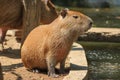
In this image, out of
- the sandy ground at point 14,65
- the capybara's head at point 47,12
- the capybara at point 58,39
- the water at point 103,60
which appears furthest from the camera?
the capybara's head at point 47,12

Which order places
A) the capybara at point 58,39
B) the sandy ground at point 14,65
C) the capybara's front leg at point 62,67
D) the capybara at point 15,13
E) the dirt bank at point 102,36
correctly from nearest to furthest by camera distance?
1. the capybara at point 58,39
2. the sandy ground at point 14,65
3. the capybara's front leg at point 62,67
4. the capybara at point 15,13
5. the dirt bank at point 102,36

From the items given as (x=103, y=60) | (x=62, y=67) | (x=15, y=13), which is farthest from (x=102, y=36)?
(x=62, y=67)

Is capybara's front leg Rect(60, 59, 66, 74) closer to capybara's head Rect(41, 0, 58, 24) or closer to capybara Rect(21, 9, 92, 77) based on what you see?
capybara Rect(21, 9, 92, 77)

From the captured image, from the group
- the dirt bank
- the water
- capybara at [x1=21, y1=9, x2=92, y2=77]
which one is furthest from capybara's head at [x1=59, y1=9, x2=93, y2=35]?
the dirt bank

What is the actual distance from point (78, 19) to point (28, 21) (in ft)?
7.68

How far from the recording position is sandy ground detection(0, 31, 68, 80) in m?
7.26

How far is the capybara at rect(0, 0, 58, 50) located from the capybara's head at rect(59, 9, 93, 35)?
2403 millimetres

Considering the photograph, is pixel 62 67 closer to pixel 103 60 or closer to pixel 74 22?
pixel 74 22

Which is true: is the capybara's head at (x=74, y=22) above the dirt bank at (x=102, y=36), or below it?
above

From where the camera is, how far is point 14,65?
8258mm

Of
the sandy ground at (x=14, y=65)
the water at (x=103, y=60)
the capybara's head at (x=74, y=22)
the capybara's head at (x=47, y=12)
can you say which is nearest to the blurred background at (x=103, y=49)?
the water at (x=103, y=60)

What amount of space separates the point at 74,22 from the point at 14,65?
69.2 inches

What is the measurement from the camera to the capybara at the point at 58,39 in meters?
7.14

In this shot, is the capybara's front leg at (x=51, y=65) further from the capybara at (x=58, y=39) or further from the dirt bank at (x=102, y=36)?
the dirt bank at (x=102, y=36)
